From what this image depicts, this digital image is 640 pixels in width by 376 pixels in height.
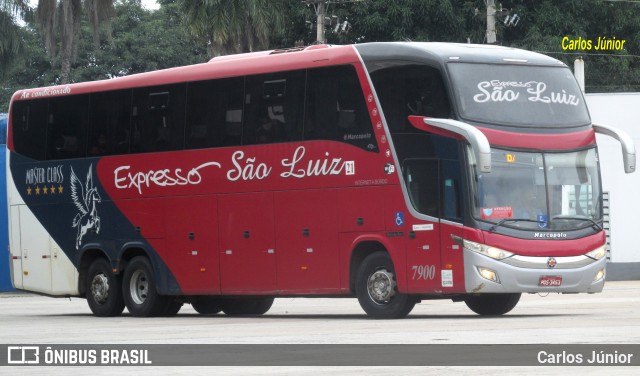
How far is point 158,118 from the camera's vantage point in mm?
25562

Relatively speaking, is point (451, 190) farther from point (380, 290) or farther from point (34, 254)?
point (34, 254)

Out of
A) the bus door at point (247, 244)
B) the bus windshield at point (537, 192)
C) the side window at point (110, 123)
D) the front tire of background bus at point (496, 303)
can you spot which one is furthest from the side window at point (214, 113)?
the bus windshield at point (537, 192)

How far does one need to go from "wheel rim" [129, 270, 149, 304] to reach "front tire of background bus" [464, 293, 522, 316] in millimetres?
5897

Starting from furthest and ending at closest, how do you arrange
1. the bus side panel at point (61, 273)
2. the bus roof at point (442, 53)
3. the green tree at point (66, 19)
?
the green tree at point (66, 19), the bus side panel at point (61, 273), the bus roof at point (442, 53)

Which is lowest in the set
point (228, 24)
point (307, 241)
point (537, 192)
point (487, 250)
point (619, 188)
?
point (487, 250)

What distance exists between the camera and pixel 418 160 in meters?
21.8

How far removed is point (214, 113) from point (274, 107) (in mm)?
1382

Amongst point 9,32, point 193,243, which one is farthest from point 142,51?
point 193,243

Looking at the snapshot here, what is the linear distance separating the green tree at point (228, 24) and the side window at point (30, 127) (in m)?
19.8

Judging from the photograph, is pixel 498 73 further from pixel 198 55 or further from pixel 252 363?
pixel 198 55

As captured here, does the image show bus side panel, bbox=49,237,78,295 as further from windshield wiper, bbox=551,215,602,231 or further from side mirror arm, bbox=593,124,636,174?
side mirror arm, bbox=593,124,636,174

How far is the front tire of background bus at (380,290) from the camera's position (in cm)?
2203

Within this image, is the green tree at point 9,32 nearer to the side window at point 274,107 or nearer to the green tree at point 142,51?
the green tree at point 142,51

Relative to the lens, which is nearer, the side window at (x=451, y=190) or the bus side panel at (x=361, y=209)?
the side window at (x=451, y=190)
